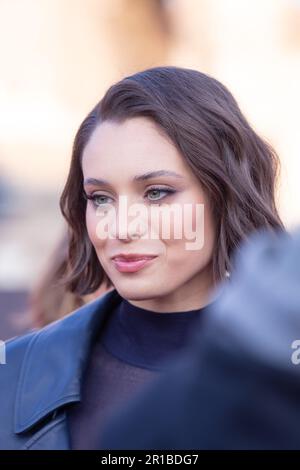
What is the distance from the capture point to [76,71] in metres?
8.57

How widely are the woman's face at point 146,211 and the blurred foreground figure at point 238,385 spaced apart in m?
1.14

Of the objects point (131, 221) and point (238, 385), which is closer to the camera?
point (238, 385)

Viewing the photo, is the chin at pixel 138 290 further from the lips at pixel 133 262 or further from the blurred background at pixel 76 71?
the blurred background at pixel 76 71

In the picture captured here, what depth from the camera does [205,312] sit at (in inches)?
87.4

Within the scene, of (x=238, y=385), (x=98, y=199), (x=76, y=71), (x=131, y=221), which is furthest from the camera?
(x=76, y=71)

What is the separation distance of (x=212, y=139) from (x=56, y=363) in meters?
0.67

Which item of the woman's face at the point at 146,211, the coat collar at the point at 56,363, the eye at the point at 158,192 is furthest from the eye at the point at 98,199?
the coat collar at the point at 56,363

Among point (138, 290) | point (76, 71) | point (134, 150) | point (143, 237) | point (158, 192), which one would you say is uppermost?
point (76, 71)

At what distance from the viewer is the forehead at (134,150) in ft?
6.93

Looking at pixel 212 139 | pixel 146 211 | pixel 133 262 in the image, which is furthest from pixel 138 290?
pixel 212 139

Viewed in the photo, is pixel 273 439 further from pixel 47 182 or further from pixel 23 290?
pixel 47 182

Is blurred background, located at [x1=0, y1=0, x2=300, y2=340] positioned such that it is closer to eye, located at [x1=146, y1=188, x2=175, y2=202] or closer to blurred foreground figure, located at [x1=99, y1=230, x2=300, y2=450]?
eye, located at [x1=146, y1=188, x2=175, y2=202]

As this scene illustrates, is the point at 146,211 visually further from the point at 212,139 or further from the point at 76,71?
the point at 76,71

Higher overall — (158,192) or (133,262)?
(158,192)
